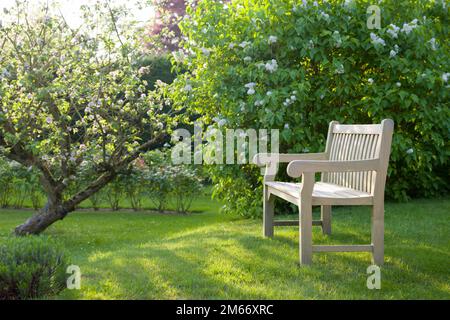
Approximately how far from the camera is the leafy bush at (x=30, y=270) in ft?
10.6

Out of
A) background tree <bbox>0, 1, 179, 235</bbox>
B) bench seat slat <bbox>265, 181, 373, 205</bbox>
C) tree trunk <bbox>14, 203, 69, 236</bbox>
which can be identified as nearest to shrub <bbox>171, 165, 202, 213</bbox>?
background tree <bbox>0, 1, 179, 235</bbox>

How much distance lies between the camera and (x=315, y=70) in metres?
6.98

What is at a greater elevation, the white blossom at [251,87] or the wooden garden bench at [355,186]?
the white blossom at [251,87]

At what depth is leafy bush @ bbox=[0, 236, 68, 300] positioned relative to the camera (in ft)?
10.6

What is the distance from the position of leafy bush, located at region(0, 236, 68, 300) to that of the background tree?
2.62 metres

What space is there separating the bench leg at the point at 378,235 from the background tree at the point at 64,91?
3.30 meters

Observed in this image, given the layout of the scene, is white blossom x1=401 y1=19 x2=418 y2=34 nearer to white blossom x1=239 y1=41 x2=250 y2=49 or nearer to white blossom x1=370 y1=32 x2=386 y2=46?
white blossom x1=370 y1=32 x2=386 y2=46

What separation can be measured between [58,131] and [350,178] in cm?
323

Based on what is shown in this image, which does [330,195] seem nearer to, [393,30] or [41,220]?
[393,30]

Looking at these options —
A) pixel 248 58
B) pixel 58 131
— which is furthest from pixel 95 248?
pixel 248 58

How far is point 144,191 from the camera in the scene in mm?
8414

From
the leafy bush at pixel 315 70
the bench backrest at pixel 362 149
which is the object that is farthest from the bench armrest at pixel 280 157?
the leafy bush at pixel 315 70

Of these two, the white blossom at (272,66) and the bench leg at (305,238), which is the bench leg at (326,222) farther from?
the white blossom at (272,66)
